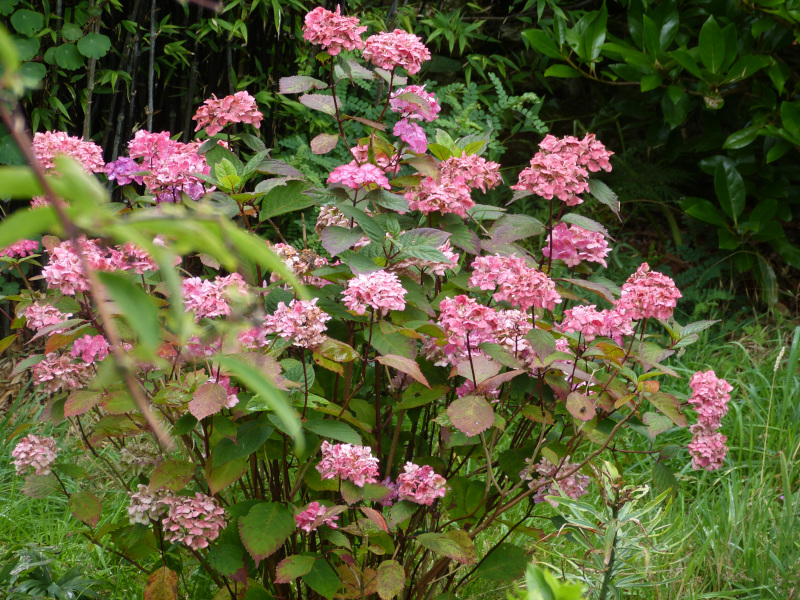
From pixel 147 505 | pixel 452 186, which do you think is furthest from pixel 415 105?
pixel 147 505

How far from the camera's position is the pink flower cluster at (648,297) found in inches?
52.6

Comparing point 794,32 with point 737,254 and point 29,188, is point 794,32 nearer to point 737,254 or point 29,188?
point 737,254

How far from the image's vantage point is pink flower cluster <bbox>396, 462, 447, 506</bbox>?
1.34m

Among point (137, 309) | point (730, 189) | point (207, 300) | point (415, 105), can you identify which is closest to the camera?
point (137, 309)

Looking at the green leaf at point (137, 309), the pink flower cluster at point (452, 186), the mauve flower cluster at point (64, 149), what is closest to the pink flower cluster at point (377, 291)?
the pink flower cluster at point (452, 186)

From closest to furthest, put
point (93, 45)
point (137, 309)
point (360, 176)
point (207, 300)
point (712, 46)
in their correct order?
point (137, 309)
point (207, 300)
point (360, 176)
point (93, 45)
point (712, 46)

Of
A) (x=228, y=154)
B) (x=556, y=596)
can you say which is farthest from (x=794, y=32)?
(x=556, y=596)

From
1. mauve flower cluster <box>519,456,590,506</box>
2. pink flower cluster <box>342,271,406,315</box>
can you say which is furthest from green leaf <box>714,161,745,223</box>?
pink flower cluster <box>342,271,406,315</box>

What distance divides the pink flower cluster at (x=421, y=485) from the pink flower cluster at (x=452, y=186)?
51 cm

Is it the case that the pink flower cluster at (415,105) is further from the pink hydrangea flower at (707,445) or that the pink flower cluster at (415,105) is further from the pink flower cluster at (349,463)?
the pink hydrangea flower at (707,445)

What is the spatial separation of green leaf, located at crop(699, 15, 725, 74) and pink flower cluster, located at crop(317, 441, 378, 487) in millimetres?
2699

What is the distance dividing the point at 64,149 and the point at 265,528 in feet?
2.84

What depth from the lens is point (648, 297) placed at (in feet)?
4.38

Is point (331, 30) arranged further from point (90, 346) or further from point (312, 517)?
point (312, 517)
